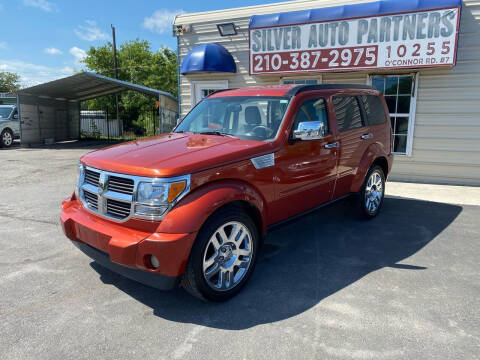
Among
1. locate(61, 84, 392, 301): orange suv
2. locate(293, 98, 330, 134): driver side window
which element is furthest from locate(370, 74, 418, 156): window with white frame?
locate(293, 98, 330, 134): driver side window

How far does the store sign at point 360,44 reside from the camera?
23.8 ft

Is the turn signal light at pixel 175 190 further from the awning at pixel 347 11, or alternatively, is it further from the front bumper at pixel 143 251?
the awning at pixel 347 11

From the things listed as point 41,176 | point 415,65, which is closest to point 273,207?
point 415,65

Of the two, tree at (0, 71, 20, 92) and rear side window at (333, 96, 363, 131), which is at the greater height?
tree at (0, 71, 20, 92)

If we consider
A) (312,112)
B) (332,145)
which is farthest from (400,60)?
(312,112)

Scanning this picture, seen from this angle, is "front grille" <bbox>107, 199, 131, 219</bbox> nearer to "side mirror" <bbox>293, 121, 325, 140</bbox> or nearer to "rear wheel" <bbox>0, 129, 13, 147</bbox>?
"side mirror" <bbox>293, 121, 325, 140</bbox>

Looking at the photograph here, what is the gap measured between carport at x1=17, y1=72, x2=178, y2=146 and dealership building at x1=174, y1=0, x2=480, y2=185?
675 centimetres

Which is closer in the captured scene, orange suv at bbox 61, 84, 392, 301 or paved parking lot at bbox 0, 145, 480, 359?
paved parking lot at bbox 0, 145, 480, 359

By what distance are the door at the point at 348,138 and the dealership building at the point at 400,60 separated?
3.66 m

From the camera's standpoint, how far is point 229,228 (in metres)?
3.18

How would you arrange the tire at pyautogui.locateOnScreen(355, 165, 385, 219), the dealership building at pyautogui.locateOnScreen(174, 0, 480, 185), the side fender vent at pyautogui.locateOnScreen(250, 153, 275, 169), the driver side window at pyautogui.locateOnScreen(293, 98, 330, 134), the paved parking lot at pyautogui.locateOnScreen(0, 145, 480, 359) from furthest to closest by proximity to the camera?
the dealership building at pyautogui.locateOnScreen(174, 0, 480, 185) → the tire at pyautogui.locateOnScreen(355, 165, 385, 219) → the driver side window at pyautogui.locateOnScreen(293, 98, 330, 134) → the side fender vent at pyautogui.locateOnScreen(250, 153, 275, 169) → the paved parking lot at pyautogui.locateOnScreen(0, 145, 480, 359)

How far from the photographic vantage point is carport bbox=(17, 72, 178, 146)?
15.5 m

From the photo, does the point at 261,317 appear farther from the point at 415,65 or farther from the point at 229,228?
the point at 415,65

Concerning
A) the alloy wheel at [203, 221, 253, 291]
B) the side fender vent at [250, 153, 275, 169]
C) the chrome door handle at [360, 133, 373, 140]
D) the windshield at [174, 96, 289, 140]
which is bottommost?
the alloy wheel at [203, 221, 253, 291]
